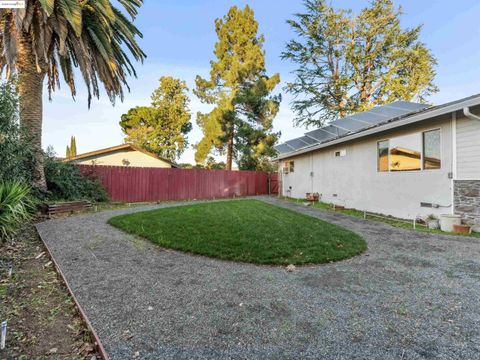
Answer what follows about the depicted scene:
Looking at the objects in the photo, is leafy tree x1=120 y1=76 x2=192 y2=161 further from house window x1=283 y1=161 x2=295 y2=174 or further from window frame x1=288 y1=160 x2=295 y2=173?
window frame x1=288 y1=160 x2=295 y2=173

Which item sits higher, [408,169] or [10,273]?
[408,169]

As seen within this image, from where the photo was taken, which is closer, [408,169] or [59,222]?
[59,222]

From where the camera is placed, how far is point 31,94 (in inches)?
300

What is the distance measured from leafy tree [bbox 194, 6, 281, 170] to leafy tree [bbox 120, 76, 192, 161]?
4.57m

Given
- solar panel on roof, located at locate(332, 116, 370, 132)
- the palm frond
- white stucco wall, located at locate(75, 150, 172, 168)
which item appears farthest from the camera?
white stucco wall, located at locate(75, 150, 172, 168)

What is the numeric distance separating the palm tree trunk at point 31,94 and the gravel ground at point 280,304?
4892 mm

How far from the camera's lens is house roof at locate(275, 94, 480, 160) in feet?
19.3

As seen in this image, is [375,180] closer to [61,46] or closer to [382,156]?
Answer: [382,156]

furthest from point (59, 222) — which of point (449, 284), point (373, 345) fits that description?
point (449, 284)

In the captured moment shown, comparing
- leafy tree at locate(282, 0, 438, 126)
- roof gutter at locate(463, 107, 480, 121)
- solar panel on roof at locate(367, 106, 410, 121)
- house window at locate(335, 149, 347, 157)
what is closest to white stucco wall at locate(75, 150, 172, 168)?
leafy tree at locate(282, 0, 438, 126)

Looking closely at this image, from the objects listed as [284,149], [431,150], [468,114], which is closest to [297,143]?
[284,149]

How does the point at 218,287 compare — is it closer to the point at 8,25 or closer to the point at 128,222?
the point at 128,222

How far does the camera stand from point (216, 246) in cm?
441

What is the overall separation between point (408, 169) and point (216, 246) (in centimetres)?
612
